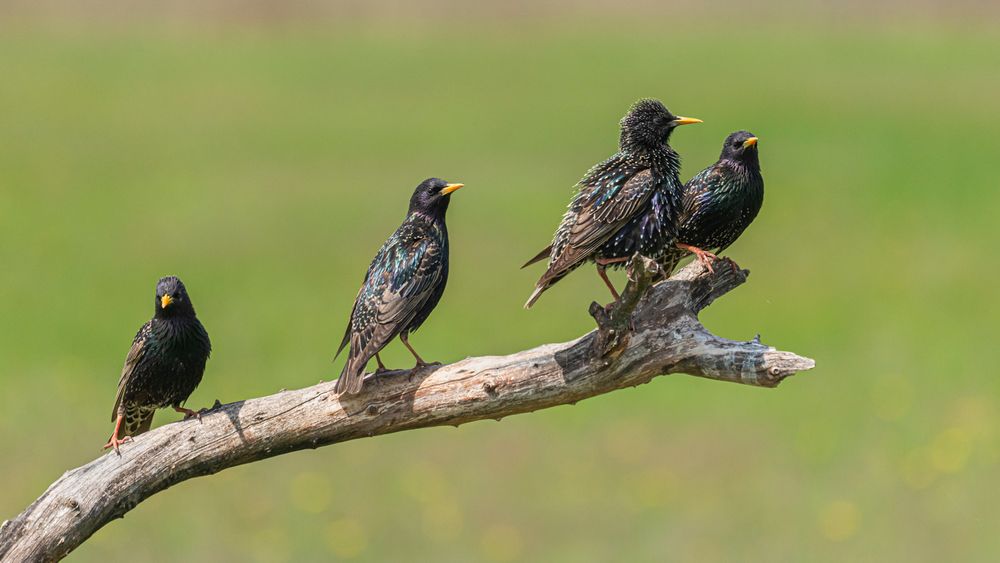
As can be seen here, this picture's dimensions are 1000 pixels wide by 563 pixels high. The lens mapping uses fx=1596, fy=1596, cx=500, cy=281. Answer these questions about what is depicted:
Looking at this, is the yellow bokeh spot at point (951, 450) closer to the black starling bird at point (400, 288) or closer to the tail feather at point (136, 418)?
the black starling bird at point (400, 288)

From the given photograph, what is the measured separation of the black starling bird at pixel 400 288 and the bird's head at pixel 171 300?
0.96 m

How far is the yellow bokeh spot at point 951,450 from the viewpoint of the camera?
17.7m

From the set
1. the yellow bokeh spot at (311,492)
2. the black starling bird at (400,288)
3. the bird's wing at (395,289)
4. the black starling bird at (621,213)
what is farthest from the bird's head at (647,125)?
the yellow bokeh spot at (311,492)

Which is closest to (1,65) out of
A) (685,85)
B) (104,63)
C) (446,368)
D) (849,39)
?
(104,63)

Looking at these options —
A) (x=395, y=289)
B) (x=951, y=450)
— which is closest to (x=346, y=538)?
(x=951, y=450)

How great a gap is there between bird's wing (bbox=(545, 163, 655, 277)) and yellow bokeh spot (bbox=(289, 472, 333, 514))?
8216mm

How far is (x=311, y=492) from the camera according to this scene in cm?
1686

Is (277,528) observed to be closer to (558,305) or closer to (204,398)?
(204,398)

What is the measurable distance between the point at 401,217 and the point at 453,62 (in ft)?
67.2

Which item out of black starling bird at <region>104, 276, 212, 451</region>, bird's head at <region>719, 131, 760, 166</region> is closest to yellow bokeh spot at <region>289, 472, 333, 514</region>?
black starling bird at <region>104, 276, 212, 451</region>

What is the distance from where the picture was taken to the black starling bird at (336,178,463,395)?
903 centimetres

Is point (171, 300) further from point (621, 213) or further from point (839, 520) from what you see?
point (839, 520)

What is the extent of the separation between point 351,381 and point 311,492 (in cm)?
874

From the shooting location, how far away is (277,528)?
16.4 m
